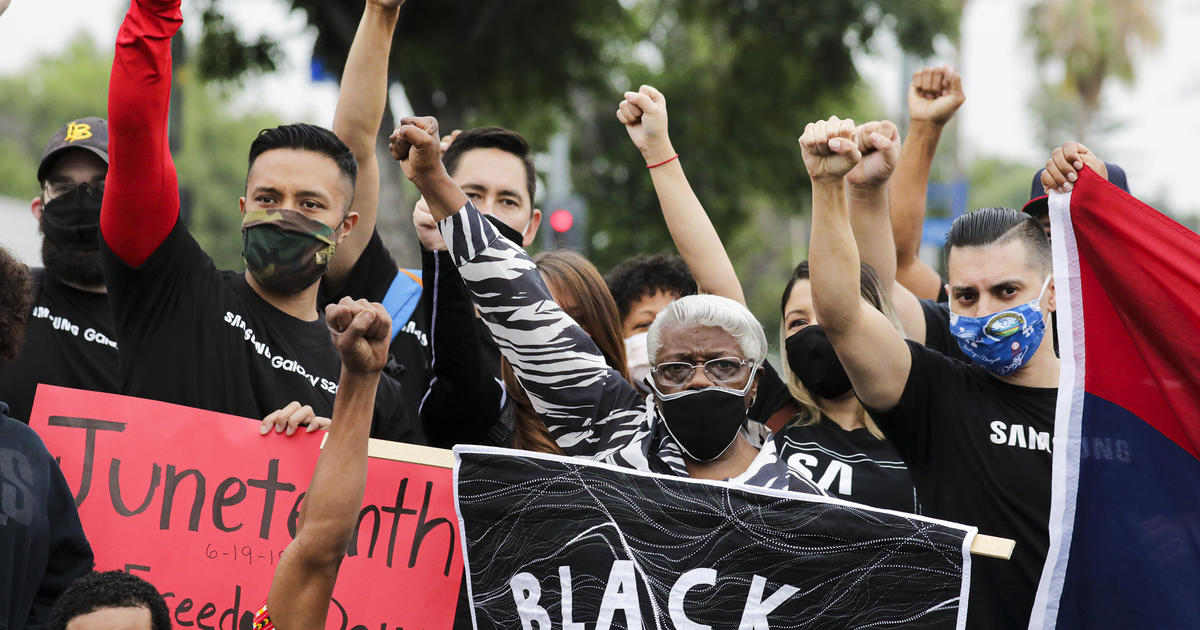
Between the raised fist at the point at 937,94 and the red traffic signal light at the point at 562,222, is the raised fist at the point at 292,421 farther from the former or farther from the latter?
the raised fist at the point at 937,94

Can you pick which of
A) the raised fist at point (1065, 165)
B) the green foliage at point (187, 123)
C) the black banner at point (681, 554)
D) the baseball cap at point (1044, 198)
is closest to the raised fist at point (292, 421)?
the black banner at point (681, 554)

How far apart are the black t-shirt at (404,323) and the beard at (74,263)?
2.25ft

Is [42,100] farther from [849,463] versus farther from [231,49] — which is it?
[849,463]

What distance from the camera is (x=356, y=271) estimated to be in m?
4.23

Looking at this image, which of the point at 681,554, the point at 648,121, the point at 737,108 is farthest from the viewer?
the point at 737,108

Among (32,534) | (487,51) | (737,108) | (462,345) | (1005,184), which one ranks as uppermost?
(1005,184)

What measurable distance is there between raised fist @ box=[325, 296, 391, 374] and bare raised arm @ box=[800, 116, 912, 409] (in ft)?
4.01

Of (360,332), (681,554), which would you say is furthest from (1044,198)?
(360,332)

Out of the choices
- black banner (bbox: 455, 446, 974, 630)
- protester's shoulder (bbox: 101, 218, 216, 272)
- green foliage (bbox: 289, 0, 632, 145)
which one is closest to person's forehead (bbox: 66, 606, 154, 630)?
black banner (bbox: 455, 446, 974, 630)

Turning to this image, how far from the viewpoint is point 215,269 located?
3.55m

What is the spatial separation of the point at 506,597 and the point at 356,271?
1.44m

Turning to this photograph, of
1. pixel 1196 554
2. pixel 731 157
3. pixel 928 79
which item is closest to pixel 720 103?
pixel 731 157

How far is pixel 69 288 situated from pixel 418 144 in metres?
1.49

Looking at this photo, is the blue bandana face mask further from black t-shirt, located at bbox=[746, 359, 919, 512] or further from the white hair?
the white hair
